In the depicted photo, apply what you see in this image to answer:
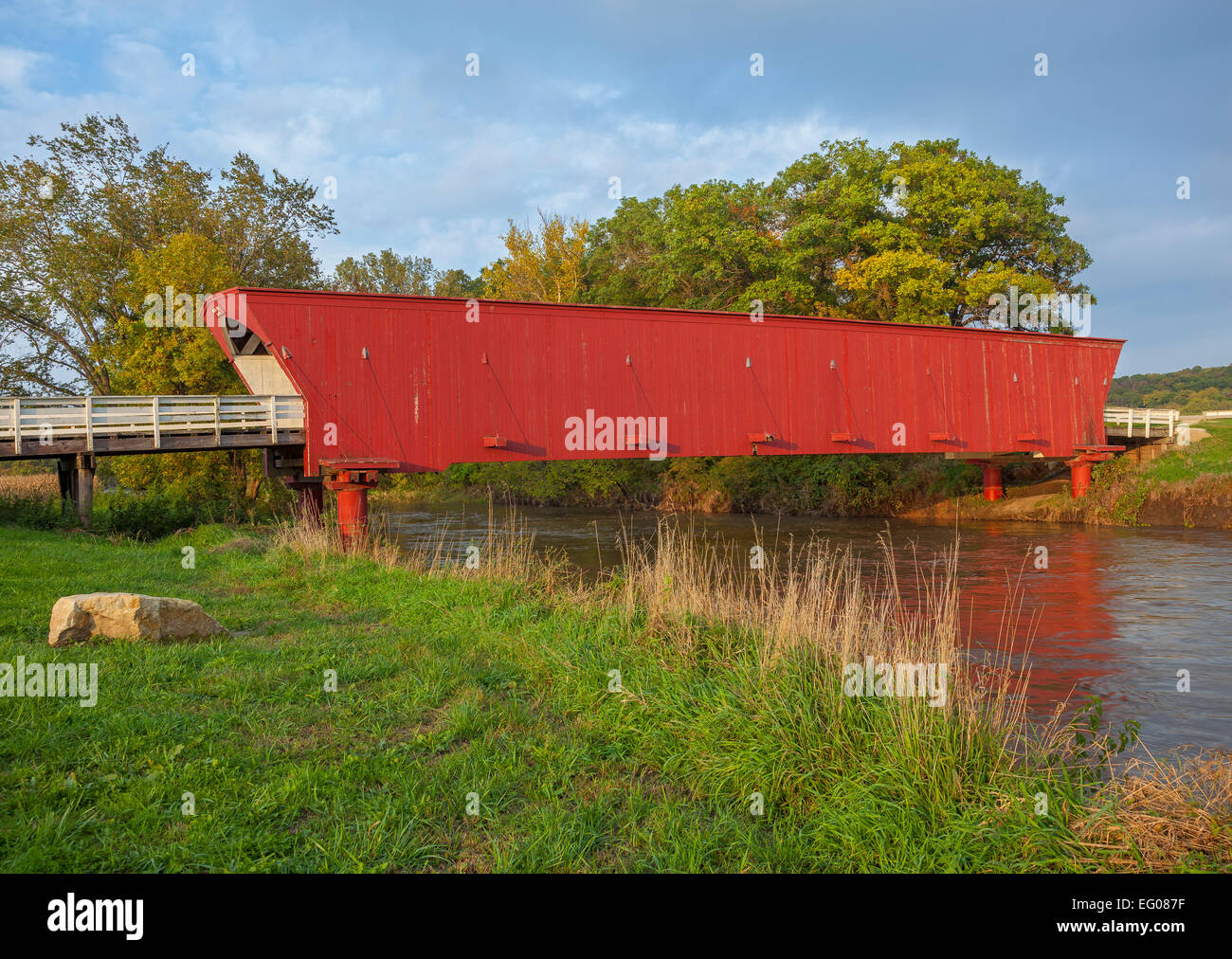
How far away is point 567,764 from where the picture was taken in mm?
4340

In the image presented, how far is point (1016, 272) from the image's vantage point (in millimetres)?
26594

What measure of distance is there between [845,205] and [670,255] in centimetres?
627

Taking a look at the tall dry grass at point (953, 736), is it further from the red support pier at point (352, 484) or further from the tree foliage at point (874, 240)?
the tree foliage at point (874, 240)

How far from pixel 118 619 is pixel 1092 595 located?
12124 mm

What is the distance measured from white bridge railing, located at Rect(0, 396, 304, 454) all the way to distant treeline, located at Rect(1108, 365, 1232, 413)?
49577mm

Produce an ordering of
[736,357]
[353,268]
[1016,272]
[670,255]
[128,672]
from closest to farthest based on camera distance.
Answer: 1. [128,672]
2. [736,357]
3. [1016,272]
4. [670,255]
5. [353,268]

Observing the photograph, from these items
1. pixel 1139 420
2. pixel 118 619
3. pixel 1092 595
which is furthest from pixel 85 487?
pixel 1139 420

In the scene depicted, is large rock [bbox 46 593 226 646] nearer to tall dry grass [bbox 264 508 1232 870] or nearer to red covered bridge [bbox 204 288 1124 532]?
tall dry grass [bbox 264 508 1232 870]

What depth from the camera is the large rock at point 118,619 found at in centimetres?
609

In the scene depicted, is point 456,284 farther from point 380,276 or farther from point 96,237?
point 96,237

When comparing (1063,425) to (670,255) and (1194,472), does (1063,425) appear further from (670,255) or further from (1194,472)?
(670,255)

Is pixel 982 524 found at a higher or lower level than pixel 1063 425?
lower

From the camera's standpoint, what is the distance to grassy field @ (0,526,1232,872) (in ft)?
11.0

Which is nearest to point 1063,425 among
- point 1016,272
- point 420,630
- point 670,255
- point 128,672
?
point 1016,272
